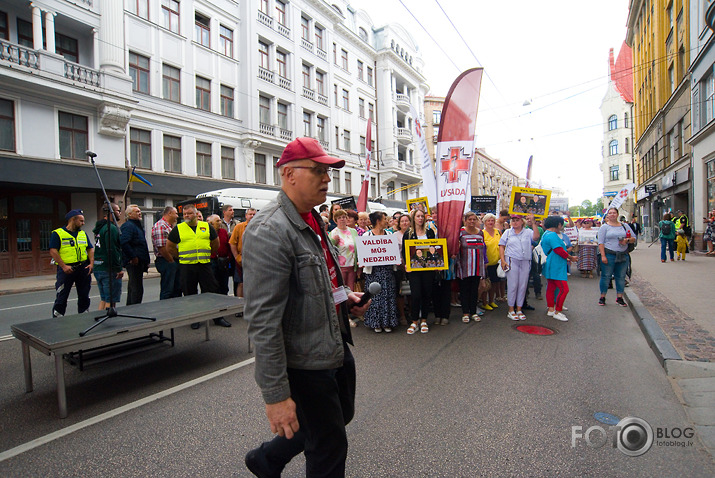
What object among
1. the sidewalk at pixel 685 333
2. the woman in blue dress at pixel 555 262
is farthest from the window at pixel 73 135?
the sidewalk at pixel 685 333

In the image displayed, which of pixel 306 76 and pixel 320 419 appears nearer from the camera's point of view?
pixel 320 419

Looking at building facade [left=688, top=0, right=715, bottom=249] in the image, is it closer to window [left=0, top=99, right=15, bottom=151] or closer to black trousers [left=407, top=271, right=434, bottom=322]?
black trousers [left=407, top=271, right=434, bottom=322]

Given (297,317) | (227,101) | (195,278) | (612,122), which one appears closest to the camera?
(297,317)

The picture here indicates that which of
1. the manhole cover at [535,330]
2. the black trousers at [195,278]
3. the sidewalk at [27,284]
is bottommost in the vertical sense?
the sidewalk at [27,284]

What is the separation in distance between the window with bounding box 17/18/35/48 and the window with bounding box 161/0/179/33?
606 cm

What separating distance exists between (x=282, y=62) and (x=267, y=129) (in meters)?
5.67

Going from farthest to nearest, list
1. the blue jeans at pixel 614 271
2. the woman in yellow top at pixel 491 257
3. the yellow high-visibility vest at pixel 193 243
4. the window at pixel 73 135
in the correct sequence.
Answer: the window at pixel 73 135, the woman in yellow top at pixel 491 257, the blue jeans at pixel 614 271, the yellow high-visibility vest at pixel 193 243

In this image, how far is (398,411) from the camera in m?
3.49

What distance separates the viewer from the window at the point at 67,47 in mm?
16703

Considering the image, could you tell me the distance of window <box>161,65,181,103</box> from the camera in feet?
66.1

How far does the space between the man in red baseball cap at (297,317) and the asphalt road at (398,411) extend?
109 cm

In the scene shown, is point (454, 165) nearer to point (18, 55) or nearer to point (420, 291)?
point (420, 291)

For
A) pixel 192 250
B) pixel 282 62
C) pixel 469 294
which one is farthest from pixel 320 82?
pixel 469 294

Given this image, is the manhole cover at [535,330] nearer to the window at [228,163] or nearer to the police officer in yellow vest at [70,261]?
the police officer in yellow vest at [70,261]
